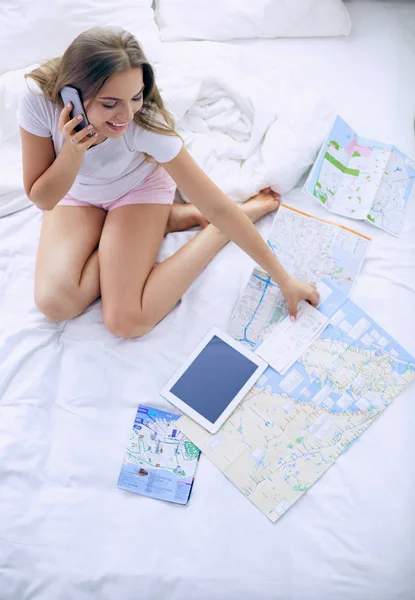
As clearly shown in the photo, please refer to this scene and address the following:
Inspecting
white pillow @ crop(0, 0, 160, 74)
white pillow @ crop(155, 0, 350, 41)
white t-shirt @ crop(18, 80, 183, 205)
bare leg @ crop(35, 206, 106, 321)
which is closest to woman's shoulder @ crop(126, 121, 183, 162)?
white t-shirt @ crop(18, 80, 183, 205)

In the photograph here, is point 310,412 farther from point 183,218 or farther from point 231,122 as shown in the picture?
point 231,122

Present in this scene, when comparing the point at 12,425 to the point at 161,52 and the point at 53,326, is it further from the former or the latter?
the point at 161,52

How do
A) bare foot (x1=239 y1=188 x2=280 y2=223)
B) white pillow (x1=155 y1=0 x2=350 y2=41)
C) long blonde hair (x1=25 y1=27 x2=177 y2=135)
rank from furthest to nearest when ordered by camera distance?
1. white pillow (x1=155 y1=0 x2=350 y2=41)
2. bare foot (x1=239 y1=188 x2=280 y2=223)
3. long blonde hair (x1=25 y1=27 x2=177 y2=135)

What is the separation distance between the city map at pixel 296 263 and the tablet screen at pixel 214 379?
5cm

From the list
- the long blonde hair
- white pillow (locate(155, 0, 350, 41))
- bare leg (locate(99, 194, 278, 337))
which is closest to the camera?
the long blonde hair

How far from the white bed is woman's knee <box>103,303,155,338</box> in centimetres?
2

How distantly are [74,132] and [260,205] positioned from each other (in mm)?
528

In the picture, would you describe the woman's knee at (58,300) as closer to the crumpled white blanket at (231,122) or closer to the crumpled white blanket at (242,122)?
the crumpled white blanket at (231,122)

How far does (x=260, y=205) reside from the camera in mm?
1344

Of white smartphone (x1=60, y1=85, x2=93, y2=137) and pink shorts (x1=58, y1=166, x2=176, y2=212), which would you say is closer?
white smartphone (x1=60, y1=85, x2=93, y2=137)

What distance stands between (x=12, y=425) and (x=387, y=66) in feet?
4.66

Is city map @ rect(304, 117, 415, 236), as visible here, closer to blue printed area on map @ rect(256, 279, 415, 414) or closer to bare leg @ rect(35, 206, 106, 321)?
blue printed area on map @ rect(256, 279, 415, 414)

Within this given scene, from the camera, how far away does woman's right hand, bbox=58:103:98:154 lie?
0.96 meters

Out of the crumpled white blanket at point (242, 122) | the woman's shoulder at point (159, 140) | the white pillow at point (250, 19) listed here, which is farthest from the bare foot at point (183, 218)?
the white pillow at point (250, 19)
